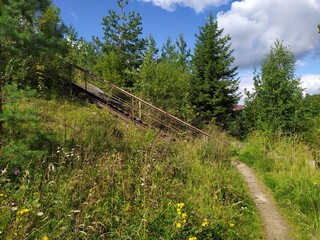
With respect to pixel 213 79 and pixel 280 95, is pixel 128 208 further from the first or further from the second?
pixel 213 79

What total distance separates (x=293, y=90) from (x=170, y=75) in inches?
Answer: 250

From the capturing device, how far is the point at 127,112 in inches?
552

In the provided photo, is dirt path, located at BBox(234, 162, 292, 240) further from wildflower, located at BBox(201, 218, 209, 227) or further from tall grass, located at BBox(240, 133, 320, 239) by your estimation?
wildflower, located at BBox(201, 218, 209, 227)

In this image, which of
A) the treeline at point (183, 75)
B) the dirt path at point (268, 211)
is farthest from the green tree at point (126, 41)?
the dirt path at point (268, 211)

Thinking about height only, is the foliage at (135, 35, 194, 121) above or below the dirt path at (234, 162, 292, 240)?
above

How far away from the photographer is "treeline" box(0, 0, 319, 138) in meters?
4.60

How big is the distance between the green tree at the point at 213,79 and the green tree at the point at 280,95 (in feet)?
19.6

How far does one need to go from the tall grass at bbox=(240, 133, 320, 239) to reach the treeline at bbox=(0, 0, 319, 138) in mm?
3611

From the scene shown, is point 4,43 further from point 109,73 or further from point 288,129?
point 109,73

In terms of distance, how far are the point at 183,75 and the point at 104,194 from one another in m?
13.7

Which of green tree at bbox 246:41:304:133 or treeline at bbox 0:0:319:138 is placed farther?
green tree at bbox 246:41:304:133

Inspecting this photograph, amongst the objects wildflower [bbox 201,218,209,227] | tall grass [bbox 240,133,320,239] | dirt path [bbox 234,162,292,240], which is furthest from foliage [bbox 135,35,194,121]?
wildflower [bbox 201,218,209,227]

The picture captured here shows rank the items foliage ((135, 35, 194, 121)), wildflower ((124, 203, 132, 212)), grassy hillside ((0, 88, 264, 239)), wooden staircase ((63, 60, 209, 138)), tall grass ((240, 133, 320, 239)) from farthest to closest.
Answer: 1. foliage ((135, 35, 194, 121))
2. wooden staircase ((63, 60, 209, 138))
3. tall grass ((240, 133, 320, 239))
4. wildflower ((124, 203, 132, 212))
5. grassy hillside ((0, 88, 264, 239))

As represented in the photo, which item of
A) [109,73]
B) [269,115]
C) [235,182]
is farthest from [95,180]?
[109,73]
